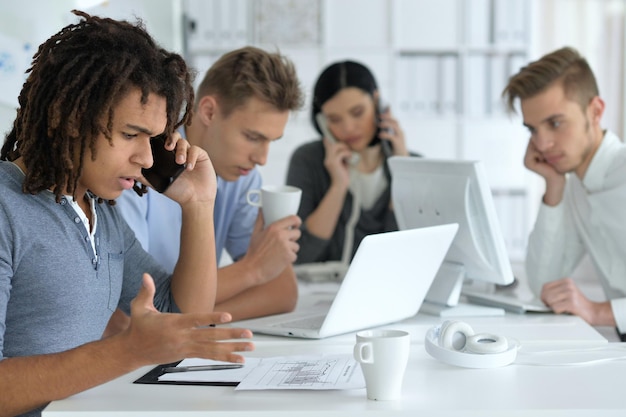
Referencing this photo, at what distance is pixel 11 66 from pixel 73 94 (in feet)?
4.01

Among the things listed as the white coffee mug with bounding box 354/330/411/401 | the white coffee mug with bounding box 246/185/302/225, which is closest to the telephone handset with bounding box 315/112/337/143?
the white coffee mug with bounding box 246/185/302/225

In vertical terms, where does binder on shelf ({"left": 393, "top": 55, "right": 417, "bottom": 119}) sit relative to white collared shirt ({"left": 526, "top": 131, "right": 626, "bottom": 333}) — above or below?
above

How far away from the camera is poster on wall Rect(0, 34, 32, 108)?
2270 millimetres

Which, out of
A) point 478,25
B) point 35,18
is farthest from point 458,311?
point 478,25

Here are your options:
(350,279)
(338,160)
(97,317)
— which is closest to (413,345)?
(350,279)

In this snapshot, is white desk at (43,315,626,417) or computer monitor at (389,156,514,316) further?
computer monitor at (389,156,514,316)

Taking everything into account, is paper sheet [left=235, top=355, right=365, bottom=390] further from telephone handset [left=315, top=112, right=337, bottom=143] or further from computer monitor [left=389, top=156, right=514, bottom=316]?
telephone handset [left=315, top=112, right=337, bottom=143]

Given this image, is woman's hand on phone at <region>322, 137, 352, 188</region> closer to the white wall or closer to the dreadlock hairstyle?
the white wall

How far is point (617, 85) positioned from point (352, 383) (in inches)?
156

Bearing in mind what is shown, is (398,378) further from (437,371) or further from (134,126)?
(134,126)

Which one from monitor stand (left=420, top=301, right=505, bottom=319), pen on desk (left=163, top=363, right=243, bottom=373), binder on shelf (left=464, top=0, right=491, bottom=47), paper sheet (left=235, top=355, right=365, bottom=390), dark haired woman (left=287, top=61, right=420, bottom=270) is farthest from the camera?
binder on shelf (left=464, top=0, right=491, bottom=47)

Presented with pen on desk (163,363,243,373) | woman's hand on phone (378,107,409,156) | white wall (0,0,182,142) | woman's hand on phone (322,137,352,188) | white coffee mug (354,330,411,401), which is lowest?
pen on desk (163,363,243,373)

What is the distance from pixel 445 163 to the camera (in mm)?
1828

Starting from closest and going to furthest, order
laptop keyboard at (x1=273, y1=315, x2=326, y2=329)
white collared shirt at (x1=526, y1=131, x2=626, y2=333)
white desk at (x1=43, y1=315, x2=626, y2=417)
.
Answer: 1. white desk at (x1=43, y1=315, x2=626, y2=417)
2. laptop keyboard at (x1=273, y1=315, x2=326, y2=329)
3. white collared shirt at (x1=526, y1=131, x2=626, y2=333)
